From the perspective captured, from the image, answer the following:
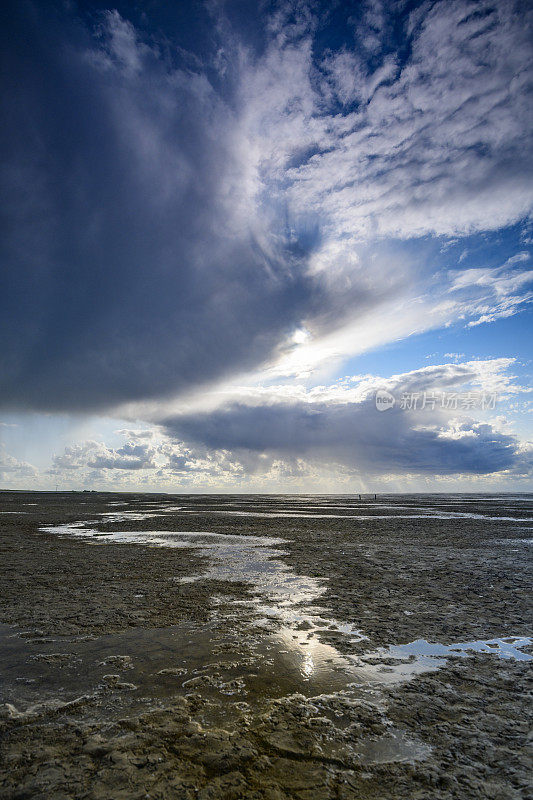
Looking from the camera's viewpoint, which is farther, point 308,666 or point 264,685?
point 308,666

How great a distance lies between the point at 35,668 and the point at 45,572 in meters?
8.97

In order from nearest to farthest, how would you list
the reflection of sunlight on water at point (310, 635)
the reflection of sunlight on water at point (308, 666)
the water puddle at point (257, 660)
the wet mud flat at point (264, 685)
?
the wet mud flat at point (264, 685) < the water puddle at point (257, 660) < the reflection of sunlight on water at point (308, 666) < the reflection of sunlight on water at point (310, 635)

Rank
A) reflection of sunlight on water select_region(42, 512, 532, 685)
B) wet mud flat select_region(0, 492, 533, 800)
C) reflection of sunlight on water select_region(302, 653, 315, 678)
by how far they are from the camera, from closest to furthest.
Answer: wet mud flat select_region(0, 492, 533, 800) → reflection of sunlight on water select_region(302, 653, 315, 678) → reflection of sunlight on water select_region(42, 512, 532, 685)

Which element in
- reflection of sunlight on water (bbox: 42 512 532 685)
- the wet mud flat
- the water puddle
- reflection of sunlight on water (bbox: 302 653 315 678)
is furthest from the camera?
reflection of sunlight on water (bbox: 42 512 532 685)

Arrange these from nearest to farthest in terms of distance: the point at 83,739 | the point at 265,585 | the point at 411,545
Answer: the point at 83,739
the point at 265,585
the point at 411,545

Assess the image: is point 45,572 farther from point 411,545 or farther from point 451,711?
point 411,545

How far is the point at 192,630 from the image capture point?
343 inches

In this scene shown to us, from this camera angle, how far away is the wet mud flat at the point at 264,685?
4293 mm

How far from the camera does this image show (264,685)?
20.7 ft

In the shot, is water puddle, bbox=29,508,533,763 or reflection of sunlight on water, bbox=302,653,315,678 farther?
reflection of sunlight on water, bbox=302,653,315,678

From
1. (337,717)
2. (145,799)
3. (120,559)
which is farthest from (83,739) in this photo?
(120,559)

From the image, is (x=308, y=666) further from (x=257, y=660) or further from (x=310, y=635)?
(x=310, y=635)

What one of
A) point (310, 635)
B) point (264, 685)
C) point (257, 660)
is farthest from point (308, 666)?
point (310, 635)

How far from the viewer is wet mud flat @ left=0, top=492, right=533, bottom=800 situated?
4293 millimetres
